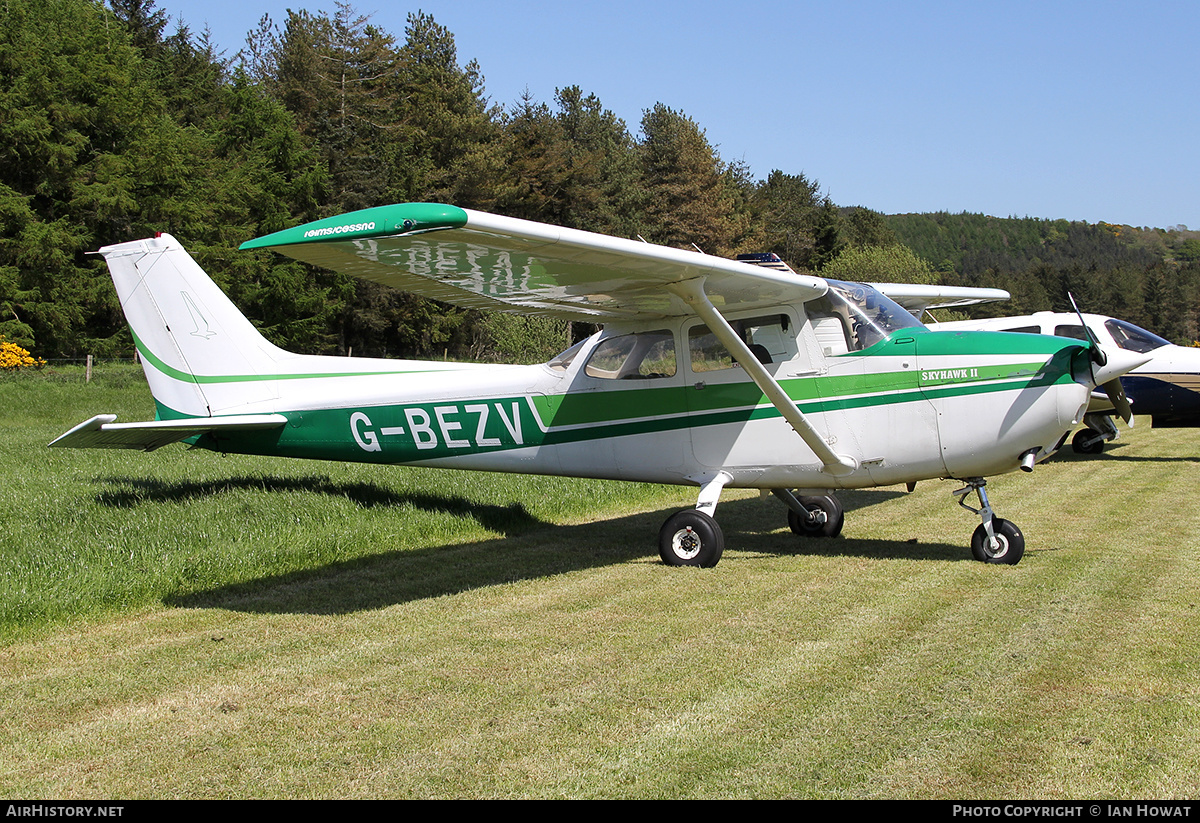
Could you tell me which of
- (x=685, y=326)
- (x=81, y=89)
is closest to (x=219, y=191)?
(x=81, y=89)

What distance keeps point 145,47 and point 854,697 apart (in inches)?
2608

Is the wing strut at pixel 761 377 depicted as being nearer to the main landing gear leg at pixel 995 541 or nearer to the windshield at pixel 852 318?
the windshield at pixel 852 318

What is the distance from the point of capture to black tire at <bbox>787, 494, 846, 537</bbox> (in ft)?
30.8

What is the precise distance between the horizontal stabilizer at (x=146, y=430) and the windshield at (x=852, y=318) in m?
5.18

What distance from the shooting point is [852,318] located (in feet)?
26.2

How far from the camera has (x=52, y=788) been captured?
3.65 m

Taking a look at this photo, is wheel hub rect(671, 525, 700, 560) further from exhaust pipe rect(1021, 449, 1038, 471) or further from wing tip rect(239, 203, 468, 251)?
wing tip rect(239, 203, 468, 251)

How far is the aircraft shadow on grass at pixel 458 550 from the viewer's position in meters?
→ 7.13

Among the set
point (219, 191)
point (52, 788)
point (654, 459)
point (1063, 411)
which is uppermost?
point (219, 191)

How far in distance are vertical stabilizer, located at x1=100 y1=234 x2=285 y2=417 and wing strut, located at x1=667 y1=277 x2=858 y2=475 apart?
4387 millimetres

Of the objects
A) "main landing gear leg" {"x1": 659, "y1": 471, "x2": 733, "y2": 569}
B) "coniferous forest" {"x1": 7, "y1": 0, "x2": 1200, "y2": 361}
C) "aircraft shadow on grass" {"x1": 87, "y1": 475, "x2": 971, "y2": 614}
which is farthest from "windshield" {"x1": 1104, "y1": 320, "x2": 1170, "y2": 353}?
"coniferous forest" {"x1": 7, "y1": 0, "x2": 1200, "y2": 361}

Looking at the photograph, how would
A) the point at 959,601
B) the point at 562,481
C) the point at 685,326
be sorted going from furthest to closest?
the point at 562,481
the point at 685,326
the point at 959,601

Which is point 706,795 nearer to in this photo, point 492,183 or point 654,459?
point 654,459

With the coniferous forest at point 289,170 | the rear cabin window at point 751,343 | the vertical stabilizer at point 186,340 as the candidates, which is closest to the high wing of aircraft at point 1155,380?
the rear cabin window at point 751,343
